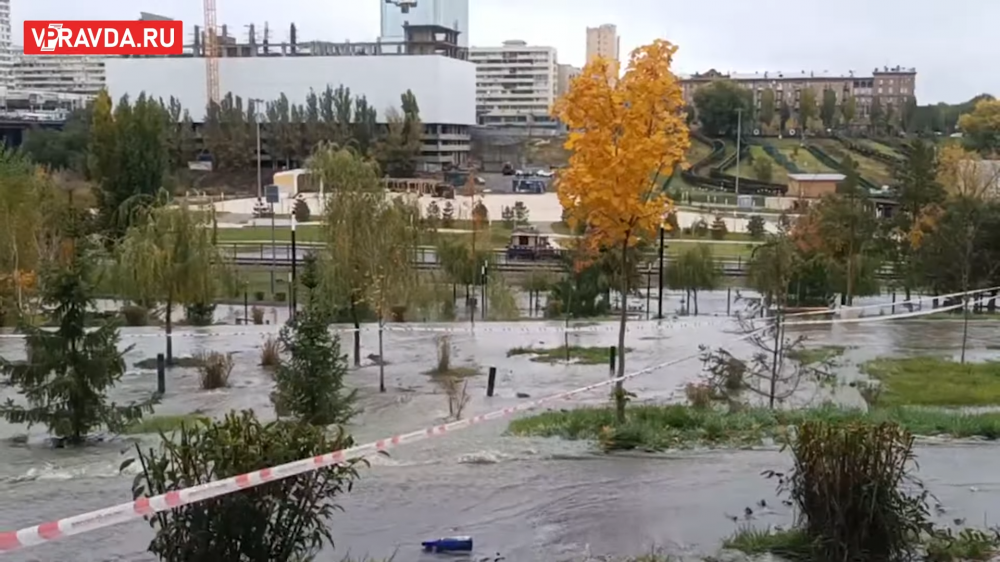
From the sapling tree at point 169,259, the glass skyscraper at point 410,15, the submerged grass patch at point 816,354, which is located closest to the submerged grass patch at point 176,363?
the sapling tree at point 169,259

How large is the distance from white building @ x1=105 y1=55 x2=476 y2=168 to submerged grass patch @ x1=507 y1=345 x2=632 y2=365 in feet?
315

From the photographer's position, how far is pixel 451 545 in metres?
8.02

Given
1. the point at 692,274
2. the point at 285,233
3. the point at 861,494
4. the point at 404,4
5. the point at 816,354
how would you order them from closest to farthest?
the point at 861,494 < the point at 816,354 < the point at 692,274 < the point at 285,233 < the point at 404,4

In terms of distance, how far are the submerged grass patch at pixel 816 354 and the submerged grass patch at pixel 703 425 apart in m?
3.85

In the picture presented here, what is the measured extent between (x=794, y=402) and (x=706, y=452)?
4846 mm

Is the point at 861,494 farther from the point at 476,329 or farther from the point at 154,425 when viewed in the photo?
the point at 476,329

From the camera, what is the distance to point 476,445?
39.7 feet

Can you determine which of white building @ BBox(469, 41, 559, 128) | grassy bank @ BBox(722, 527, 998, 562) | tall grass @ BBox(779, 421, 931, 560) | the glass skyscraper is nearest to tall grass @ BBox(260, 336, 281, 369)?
grassy bank @ BBox(722, 527, 998, 562)

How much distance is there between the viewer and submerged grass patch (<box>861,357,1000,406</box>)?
16.2 m

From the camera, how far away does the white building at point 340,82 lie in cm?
11812

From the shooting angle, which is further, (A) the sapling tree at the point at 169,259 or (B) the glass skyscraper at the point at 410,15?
(B) the glass skyscraper at the point at 410,15

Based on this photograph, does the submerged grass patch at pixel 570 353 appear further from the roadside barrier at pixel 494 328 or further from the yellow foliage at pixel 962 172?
the yellow foliage at pixel 962 172

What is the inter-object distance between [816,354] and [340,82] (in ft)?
342

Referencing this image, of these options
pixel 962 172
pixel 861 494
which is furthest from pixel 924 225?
pixel 861 494
